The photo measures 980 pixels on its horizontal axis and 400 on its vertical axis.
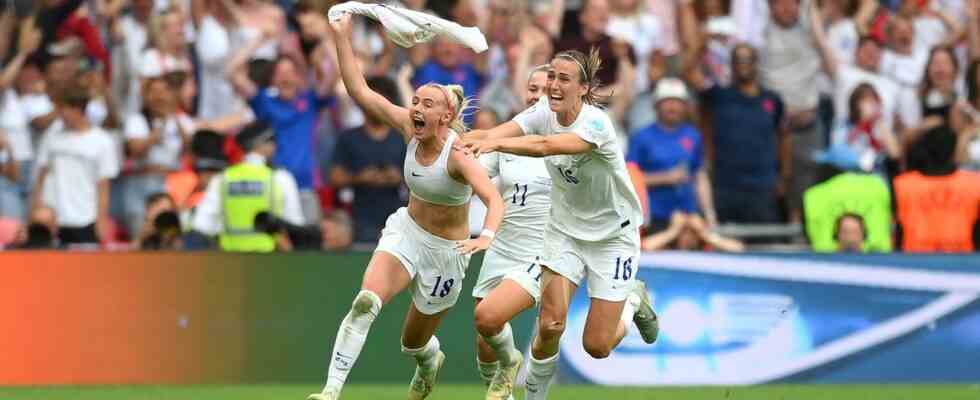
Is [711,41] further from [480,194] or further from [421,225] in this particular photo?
[480,194]

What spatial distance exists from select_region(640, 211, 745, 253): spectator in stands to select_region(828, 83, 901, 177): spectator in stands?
1591 mm

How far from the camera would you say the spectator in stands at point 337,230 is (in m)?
15.5

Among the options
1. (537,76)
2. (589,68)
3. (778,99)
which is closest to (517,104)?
(778,99)

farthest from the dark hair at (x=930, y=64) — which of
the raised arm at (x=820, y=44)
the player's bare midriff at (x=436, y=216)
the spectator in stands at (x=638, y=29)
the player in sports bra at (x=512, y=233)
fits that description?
the player's bare midriff at (x=436, y=216)

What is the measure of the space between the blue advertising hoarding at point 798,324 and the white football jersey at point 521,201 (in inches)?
91.8

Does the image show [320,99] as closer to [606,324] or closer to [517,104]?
[517,104]

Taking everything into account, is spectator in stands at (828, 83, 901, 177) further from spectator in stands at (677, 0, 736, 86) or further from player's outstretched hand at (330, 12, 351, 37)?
player's outstretched hand at (330, 12, 351, 37)

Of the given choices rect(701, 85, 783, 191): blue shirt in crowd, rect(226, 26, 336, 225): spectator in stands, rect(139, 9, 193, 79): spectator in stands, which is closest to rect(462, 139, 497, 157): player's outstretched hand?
rect(226, 26, 336, 225): spectator in stands

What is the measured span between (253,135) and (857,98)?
545cm

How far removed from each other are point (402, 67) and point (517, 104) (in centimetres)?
115

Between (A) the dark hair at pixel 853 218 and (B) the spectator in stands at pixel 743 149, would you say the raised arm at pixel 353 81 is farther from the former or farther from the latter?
(B) the spectator in stands at pixel 743 149

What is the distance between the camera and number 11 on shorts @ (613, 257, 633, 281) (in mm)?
10789

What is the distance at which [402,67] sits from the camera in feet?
53.9

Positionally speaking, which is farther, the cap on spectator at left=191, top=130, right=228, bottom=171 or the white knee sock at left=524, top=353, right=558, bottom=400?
the cap on spectator at left=191, top=130, right=228, bottom=171
